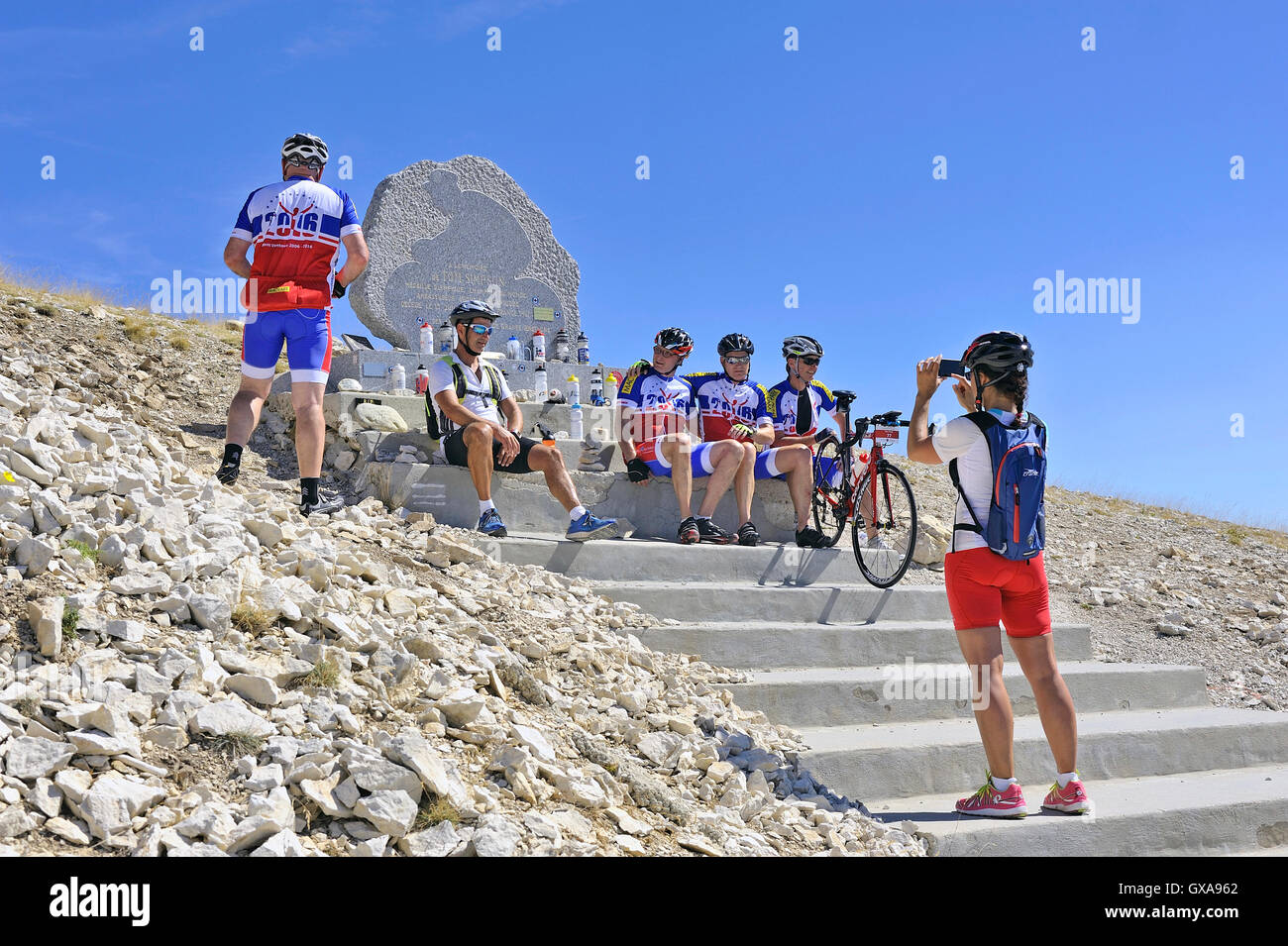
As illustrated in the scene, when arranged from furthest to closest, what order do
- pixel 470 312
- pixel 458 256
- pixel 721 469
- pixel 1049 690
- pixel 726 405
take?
pixel 458 256, pixel 726 405, pixel 721 469, pixel 470 312, pixel 1049 690

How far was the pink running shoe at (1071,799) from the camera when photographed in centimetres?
416

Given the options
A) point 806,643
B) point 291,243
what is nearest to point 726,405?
point 806,643

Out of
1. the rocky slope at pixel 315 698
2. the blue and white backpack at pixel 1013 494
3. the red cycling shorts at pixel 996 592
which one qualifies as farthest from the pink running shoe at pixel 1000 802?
the blue and white backpack at pixel 1013 494

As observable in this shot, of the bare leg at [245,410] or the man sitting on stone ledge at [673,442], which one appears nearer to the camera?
the bare leg at [245,410]

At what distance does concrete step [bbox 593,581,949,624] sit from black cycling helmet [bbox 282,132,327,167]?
3.13 m

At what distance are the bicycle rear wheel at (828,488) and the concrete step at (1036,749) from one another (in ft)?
7.22

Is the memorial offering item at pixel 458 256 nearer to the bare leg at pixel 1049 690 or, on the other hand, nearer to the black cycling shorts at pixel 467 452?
the black cycling shorts at pixel 467 452

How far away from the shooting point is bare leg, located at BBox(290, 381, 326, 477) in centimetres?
571

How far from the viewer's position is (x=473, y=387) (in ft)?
21.4

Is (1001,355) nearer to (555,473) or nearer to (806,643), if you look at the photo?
(806,643)

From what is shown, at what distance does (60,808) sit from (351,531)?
2687mm

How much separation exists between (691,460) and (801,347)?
1392 millimetres

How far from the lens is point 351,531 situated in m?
5.45

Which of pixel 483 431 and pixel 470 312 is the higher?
pixel 470 312
